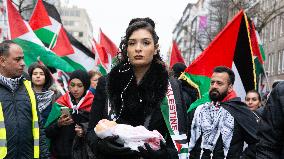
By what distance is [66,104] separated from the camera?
24.0 ft

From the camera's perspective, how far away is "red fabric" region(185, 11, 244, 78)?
817 centimetres

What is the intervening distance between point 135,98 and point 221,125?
2569mm

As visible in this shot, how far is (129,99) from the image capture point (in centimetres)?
353

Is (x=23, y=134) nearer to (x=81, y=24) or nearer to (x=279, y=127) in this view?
(x=279, y=127)

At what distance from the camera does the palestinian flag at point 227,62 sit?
8102 millimetres

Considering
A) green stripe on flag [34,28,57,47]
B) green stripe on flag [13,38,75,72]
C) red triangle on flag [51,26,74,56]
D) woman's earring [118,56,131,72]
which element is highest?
green stripe on flag [34,28,57,47]

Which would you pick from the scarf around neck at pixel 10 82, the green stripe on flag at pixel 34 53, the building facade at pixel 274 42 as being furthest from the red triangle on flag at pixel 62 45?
the building facade at pixel 274 42

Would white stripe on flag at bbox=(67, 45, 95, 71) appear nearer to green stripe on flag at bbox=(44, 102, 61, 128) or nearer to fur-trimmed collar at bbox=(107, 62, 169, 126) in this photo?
green stripe on flag at bbox=(44, 102, 61, 128)

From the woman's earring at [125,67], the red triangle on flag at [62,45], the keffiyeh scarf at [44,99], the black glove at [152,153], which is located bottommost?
the black glove at [152,153]

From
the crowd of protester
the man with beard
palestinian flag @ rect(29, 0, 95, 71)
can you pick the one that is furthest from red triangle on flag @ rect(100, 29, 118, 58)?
the man with beard

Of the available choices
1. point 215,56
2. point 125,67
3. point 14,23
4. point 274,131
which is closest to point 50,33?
point 14,23

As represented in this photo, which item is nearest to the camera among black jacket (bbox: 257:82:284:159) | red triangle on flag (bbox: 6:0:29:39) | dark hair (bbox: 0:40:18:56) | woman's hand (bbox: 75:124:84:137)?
black jacket (bbox: 257:82:284:159)

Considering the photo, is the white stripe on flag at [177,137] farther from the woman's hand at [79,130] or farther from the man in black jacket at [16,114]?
the woman's hand at [79,130]

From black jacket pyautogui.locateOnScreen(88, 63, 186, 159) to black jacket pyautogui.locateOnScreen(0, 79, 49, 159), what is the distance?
1.50m
